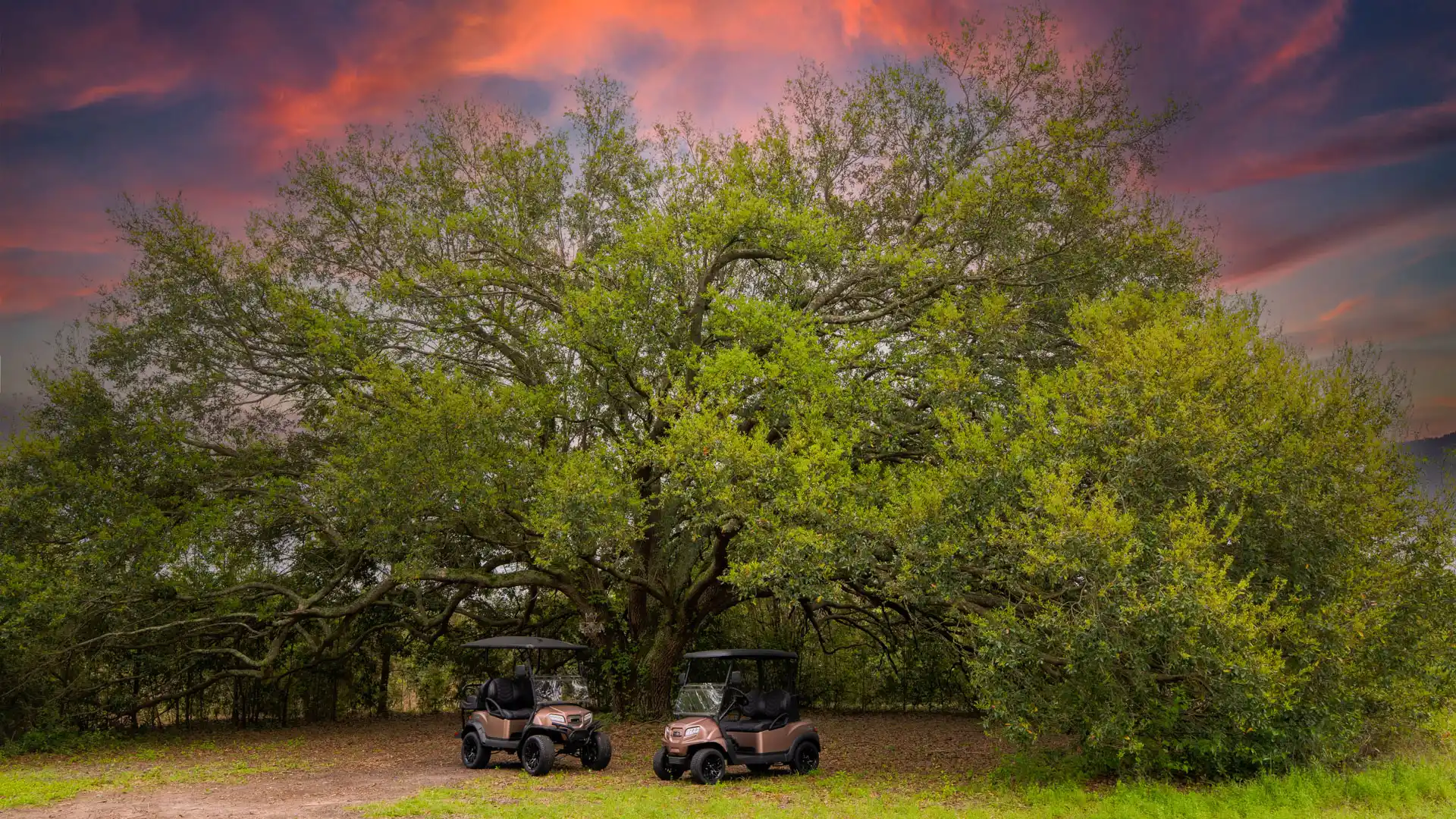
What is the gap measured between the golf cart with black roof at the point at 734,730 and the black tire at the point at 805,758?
0.04 ft

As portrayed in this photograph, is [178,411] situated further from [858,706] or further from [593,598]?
[858,706]

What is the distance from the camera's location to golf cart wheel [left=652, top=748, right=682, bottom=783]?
13.1 metres

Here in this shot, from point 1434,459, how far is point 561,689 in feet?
42.8

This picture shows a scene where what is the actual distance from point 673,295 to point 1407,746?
13.3m

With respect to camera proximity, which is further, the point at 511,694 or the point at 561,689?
the point at 511,694

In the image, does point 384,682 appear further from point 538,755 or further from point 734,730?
point 734,730

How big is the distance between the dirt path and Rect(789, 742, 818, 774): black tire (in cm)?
48

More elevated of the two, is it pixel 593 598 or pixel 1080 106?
pixel 1080 106

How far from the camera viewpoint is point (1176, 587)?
9.95 metres

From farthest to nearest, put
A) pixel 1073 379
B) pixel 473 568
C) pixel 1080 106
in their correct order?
pixel 473 568, pixel 1080 106, pixel 1073 379

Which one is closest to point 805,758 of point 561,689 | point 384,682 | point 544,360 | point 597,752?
point 597,752

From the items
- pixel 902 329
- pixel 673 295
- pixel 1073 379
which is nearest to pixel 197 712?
pixel 673 295

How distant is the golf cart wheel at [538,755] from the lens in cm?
1355

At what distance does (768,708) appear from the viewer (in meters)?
13.5
